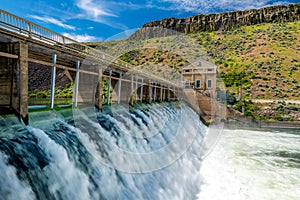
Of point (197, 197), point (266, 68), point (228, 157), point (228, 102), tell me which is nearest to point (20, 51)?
point (197, 197)

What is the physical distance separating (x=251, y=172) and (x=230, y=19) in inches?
3956

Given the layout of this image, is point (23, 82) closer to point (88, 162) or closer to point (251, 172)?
point (88, 162)

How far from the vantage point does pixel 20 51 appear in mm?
7742

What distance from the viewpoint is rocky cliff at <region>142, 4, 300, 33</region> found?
89.2 meters

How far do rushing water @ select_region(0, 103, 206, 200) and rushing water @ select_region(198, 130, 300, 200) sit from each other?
36.9 inches

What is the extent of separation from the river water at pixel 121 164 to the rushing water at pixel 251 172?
43 mm

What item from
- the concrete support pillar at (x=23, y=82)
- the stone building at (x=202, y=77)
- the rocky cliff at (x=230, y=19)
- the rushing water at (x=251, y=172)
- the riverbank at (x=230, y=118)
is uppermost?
the rocky cliff at (x=230, y=19)

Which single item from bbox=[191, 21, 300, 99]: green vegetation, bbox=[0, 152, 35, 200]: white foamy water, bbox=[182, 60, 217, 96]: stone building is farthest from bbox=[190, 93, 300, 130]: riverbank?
bbox=[0, 152, 35, 200]: white foamy water

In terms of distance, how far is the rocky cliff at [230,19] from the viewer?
293 feet

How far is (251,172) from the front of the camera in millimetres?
12117

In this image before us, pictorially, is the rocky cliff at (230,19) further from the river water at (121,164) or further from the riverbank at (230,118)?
the river water at (121,164)

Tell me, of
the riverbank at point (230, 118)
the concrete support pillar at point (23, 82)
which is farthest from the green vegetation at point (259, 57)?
the concrete support pillar at point (23, 82)

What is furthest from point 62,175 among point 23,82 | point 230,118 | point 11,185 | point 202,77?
point 202,77

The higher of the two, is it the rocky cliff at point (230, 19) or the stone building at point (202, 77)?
the rocky cliff at point (230, 19)
